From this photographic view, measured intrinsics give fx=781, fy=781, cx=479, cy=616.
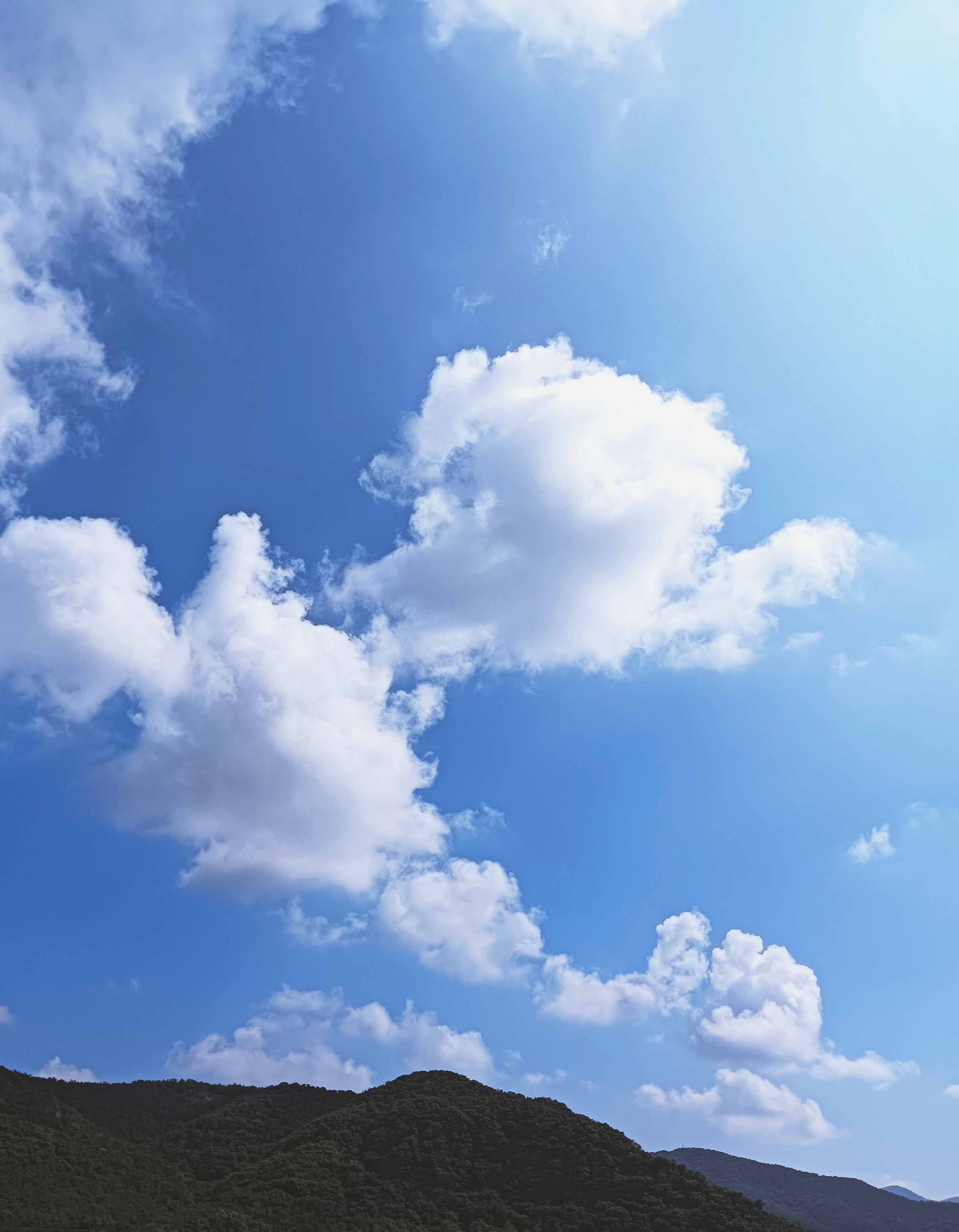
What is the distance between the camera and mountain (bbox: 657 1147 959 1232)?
128375 millimetres

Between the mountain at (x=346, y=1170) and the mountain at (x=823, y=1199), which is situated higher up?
the mountain at (x=346, y=1170)

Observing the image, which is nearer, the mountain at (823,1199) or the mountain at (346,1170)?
the mountain at (346,1170)

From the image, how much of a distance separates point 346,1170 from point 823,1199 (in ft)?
398

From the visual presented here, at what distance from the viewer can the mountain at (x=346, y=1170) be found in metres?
52.6

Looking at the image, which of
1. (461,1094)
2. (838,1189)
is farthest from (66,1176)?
(838,1189)

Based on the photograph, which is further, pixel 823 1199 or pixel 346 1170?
pixel 823 1199

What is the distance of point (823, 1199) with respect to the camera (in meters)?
139

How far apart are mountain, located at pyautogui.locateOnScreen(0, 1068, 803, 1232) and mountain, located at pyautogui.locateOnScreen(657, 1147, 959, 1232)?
68985 mm

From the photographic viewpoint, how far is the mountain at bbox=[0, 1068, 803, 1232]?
52.6 m

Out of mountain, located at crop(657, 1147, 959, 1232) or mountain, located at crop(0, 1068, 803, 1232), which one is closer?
mountain, located at crop(0, 1068, 803, 1232)

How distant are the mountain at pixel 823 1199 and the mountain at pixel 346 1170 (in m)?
69.0

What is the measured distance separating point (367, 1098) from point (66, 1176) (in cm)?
3345

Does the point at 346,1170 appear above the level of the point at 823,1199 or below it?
above

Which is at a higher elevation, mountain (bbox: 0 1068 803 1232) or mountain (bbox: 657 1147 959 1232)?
mountain (bbox: 0 1068 803 1232)
